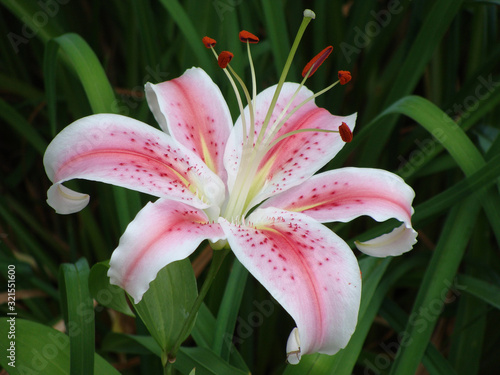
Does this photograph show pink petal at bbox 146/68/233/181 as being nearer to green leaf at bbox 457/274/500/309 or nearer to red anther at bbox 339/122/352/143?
A: red anther at bbox 339/122/352/143

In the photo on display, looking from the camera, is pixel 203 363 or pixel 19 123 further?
pixel 19 123

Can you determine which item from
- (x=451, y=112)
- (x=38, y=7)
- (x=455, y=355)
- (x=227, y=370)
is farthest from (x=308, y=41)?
(x=227, y=370)

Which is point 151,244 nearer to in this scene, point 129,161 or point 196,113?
point 129,161

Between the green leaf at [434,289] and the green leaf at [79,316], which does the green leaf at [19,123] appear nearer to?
the green leaf at [79,316]

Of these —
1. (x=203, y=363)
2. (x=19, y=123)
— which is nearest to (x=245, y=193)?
(x=203, y=363)

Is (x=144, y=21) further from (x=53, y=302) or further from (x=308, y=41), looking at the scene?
(x=53, y=302)

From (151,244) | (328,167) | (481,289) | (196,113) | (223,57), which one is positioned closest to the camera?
(151,244)
